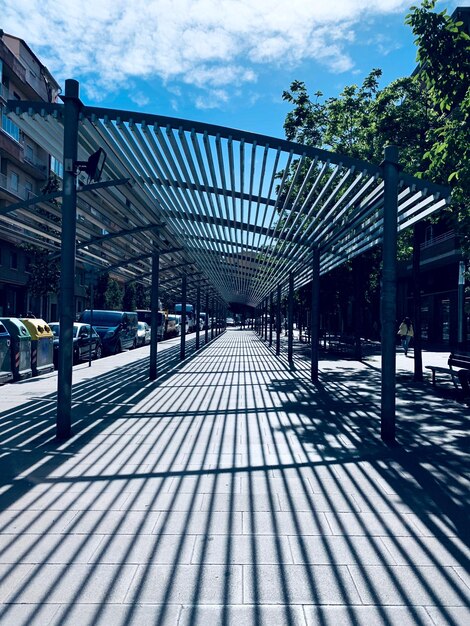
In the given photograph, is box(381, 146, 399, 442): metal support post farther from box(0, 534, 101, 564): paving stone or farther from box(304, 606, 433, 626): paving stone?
box(0, 534, 101, 564): paving stone

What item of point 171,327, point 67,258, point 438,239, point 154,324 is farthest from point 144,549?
point 171,327

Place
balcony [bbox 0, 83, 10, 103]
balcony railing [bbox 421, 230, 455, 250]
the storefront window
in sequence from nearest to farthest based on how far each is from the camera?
balcony railing [bbox 421, 230, 455, 250], the storefront window, balcony [bbox 0, 83, 10, 103]

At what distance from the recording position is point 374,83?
17281mm

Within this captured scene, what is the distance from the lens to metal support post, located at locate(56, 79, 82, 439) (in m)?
6.52

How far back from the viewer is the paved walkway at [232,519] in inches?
117

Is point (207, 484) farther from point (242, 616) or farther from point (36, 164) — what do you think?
point (36, 164)

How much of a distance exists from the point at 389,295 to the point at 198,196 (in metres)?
4.14

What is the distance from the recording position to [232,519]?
4160mm

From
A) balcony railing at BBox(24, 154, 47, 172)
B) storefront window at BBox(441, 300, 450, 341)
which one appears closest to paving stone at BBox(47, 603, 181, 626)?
storefront window at BBox(441, 300, 450, 341)

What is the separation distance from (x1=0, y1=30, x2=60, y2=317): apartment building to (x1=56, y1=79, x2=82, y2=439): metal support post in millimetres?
24280

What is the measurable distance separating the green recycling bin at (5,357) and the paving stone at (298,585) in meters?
9.11

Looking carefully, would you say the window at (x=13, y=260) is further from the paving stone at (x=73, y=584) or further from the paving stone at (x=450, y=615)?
the paving stone at (x=450, y=615)

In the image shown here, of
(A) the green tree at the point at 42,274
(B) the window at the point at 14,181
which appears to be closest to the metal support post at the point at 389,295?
(A) the green tree at the point at 42,274

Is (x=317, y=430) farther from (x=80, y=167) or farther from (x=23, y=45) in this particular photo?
(x=23, y=45)
